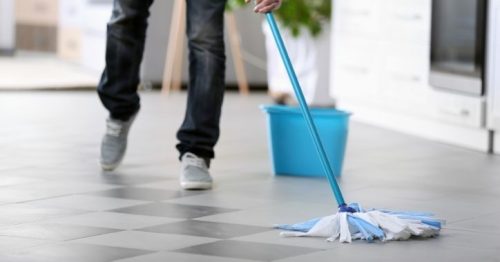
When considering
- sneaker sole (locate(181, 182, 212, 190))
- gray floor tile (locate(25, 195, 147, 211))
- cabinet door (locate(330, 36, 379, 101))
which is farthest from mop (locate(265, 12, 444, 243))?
cabinet door (locate(330, 36, 379, 101))

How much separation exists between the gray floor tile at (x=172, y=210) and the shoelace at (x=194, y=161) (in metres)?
0.29

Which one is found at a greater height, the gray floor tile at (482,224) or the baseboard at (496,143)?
the gray floor tile at (482,224)

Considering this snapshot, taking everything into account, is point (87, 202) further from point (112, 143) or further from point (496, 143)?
point (496, 143)

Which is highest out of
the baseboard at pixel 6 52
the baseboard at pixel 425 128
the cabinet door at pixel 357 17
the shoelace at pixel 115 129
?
the cabinet door at pixel 357 17

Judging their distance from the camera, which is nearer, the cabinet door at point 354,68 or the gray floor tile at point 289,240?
the gray floor tile at point 289,240

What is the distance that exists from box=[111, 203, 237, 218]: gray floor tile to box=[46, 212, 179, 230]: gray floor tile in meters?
0.05

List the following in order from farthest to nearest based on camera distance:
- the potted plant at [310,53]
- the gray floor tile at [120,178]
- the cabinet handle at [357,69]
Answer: the potted plant at [310,53]
the cabinet handle at [357,69]
the gray floor tile at [120,178]

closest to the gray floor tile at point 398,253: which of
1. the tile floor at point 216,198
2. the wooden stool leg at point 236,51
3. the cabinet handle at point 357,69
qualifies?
the tile floor at point 216,198

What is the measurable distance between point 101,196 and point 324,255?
2.76ft

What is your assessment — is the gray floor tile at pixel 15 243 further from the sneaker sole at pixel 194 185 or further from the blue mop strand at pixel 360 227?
the sneaker sole at pixel 194 185

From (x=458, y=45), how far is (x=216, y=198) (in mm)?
1761

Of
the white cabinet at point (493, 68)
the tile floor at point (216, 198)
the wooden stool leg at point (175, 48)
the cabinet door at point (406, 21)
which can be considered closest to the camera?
the tile floor at point (216, 198)

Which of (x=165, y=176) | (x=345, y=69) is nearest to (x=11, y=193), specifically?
(x=165, y=176)

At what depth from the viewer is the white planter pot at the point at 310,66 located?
19.3 ft
